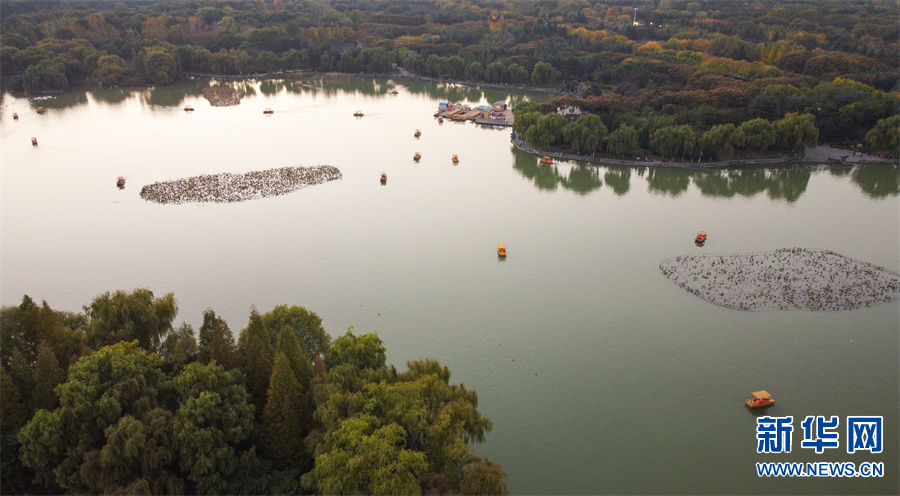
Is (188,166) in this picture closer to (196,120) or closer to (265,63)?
(196,120)

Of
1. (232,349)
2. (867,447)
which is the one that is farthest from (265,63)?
(867,447)

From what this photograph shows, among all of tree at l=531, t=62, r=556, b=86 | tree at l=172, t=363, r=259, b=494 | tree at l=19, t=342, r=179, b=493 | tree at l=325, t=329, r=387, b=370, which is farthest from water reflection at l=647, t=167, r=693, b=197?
tree at l=19, t=342, r=179, b=493

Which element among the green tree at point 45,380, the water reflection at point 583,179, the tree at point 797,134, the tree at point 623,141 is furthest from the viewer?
the tree at point 623,141

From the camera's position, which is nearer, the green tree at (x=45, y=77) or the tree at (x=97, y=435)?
the tree at (x=97, y=435)

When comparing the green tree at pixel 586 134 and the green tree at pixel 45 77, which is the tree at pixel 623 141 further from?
the green tree at pixel 45 77

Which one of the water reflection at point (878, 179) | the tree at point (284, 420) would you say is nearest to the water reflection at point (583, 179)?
the water reflection at point (878, 179)

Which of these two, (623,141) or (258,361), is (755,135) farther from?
(258,361)
